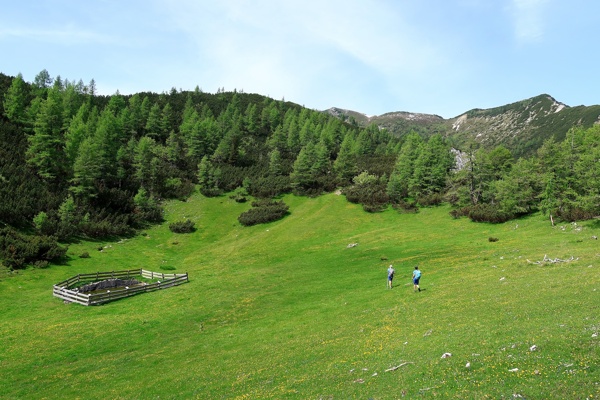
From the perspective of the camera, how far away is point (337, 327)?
25.5 m

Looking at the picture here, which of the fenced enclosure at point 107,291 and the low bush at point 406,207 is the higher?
the low bush at point 406,207

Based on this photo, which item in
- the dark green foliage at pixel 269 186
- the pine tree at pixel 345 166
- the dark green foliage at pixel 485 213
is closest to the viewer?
the dark green foliage at pixel 485 213

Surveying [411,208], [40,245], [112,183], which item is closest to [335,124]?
[411,208]

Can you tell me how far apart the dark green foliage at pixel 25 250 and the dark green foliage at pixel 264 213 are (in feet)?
128

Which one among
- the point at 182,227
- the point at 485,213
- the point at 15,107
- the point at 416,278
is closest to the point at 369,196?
the point at 485,213

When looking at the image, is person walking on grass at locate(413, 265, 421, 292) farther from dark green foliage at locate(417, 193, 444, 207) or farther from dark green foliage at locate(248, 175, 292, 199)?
dark green foliage at locate(248, 175, 292, 199)

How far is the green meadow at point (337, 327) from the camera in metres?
14.2

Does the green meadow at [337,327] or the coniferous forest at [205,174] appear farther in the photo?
the coniferous forest at [205,174]

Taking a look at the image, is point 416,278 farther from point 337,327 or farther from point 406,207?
point 406,207

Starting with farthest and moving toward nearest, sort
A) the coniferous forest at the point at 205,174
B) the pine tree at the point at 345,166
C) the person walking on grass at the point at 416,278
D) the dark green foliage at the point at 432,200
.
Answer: the pine tree at the point at 345,166 < the dark green foliage at the point at 432,200 < the coniferous forest at the point at 205,174 < the person walking on grass at the point at 416,278

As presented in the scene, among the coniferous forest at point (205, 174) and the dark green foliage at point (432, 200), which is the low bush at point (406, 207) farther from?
the dark green foliage at point (432, 200)

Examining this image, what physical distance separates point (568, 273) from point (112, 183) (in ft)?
312

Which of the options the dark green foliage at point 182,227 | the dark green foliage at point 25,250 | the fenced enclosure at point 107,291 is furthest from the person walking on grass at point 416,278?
the dark green foliage at point 182,227

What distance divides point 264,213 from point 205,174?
28525 millimetres
